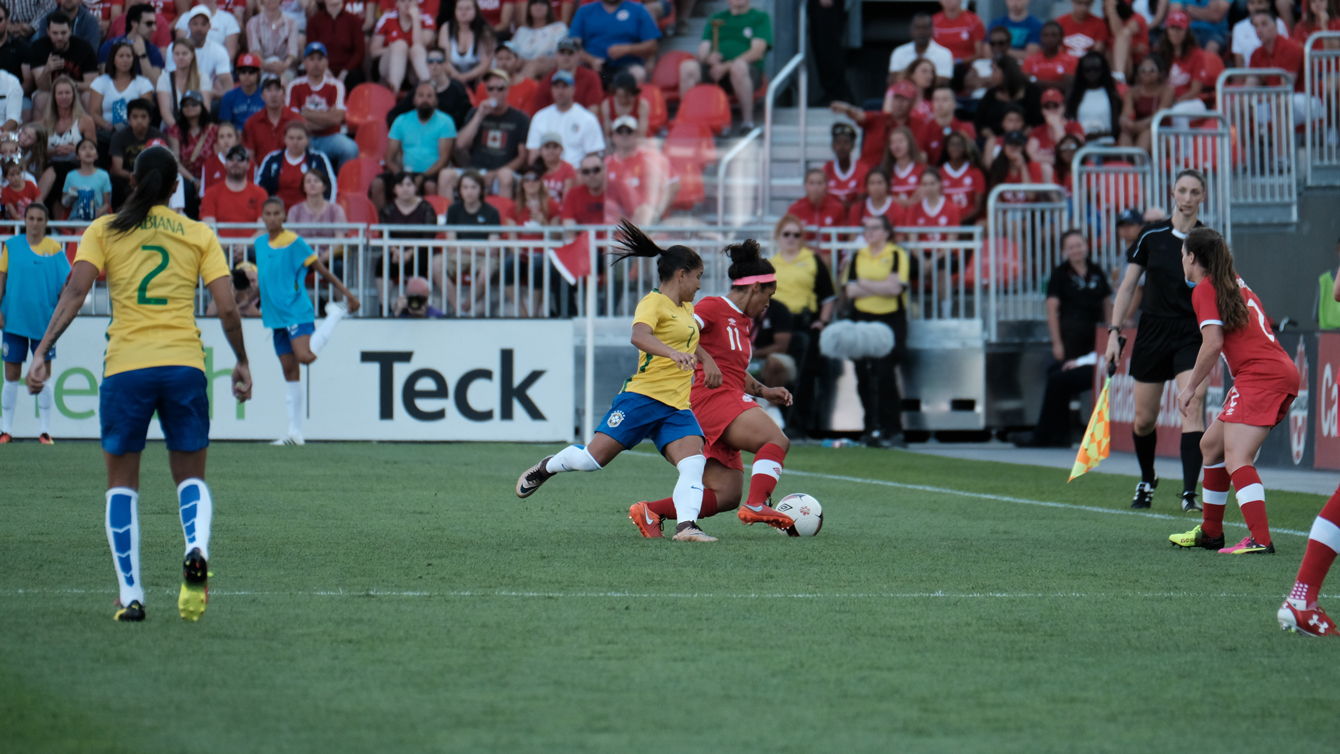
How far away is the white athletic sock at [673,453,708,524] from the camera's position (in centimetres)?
894

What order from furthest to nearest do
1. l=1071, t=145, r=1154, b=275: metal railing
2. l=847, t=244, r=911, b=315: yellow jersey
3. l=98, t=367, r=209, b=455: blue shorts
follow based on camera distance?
l=1071, t=145, r=1154, b=275: metal railing → l=847, t=244, r=911, b=315: yellow jersey → l=98, t=367, r=209, b=455: blue shorts

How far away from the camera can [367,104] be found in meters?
21.0

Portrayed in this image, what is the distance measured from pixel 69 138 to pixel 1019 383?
1142 cm

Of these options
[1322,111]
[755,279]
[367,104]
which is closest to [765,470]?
[755,279]

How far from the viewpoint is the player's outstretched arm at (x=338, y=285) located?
1591 cm

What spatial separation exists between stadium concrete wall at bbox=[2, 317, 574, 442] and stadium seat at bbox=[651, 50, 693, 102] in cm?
573

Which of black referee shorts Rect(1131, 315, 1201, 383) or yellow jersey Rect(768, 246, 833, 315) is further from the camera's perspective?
yellow jersey Rect(768, 246, 833, 315)

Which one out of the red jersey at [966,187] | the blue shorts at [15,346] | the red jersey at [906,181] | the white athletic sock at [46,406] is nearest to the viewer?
the blue shorts at [15,346]

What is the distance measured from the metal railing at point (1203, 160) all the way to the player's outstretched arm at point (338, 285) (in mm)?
8768

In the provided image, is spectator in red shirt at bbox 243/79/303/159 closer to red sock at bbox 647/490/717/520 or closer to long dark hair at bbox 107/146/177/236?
red sock at bbox 647/490/717/520

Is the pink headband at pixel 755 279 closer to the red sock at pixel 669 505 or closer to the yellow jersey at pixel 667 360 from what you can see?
the yellow jersey at pixel 667 360

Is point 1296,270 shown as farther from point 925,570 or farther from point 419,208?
point 925,570

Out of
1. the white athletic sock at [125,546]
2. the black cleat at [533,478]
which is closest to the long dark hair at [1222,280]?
the black cleat at [533,478]

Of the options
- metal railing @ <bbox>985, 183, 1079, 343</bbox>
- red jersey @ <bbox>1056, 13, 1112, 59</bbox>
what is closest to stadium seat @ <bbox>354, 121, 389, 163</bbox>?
metal railing @ <bbox>985, 183, 1079, 343</bbox>
